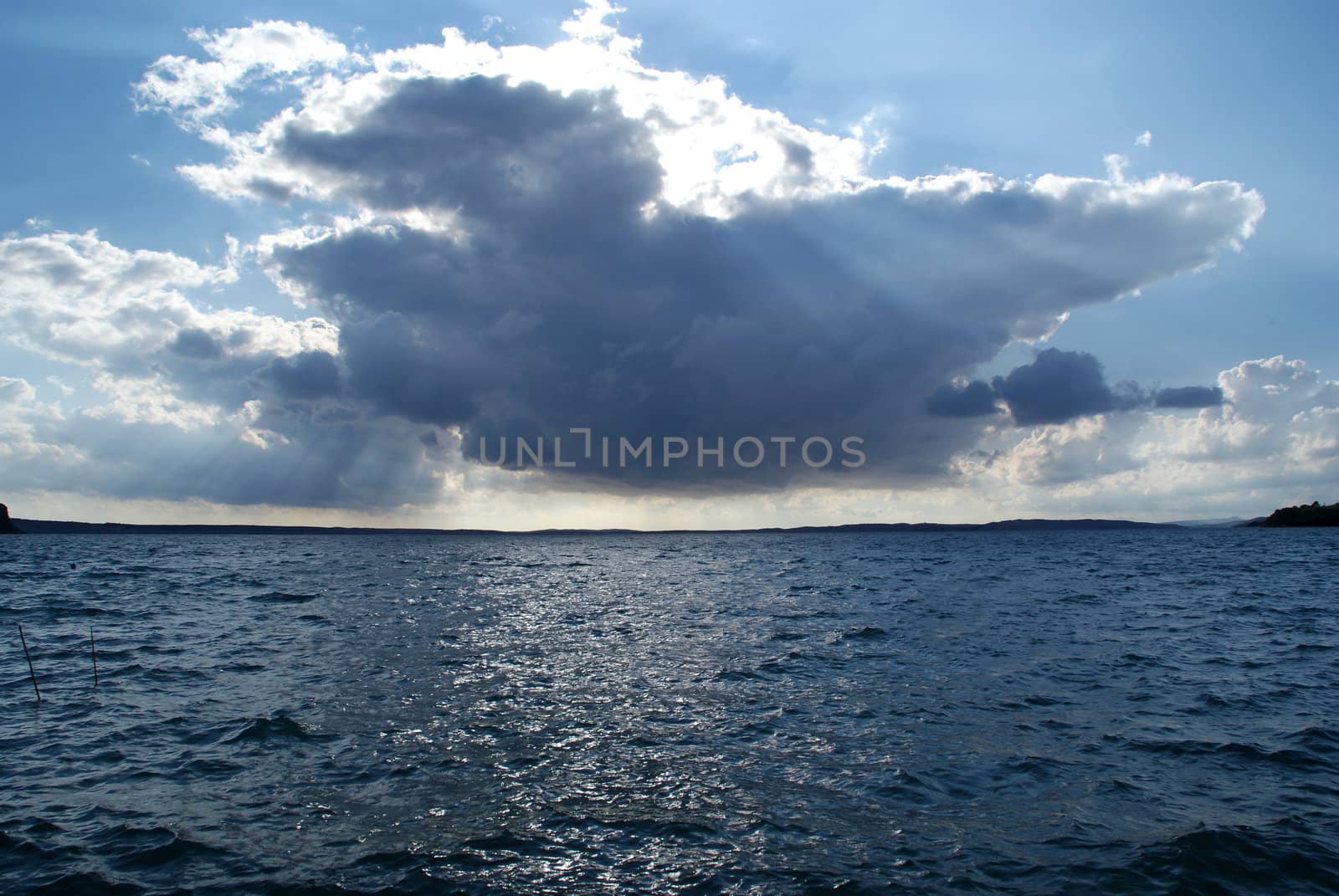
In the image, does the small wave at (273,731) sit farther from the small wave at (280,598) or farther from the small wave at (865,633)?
the small wave at (280,598)

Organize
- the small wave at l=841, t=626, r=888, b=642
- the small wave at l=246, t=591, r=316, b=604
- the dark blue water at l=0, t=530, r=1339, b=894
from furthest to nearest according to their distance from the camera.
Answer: the small wave at l=246, t=591, r=316, b=604 → the small wave at l=841, t=626, r=888, b=642 → the dark blue water at l=0, t=530, r=1339, b=894

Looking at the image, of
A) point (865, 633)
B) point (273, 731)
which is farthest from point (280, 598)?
point (865, 633)

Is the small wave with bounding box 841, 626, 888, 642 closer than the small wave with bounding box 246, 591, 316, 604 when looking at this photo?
Yes

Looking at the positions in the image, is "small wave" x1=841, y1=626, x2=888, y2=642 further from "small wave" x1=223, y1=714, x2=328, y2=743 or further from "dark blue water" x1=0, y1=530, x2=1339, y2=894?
"small wave" x1=223, y1=714, x2=328, y2=743

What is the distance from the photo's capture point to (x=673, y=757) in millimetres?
15914

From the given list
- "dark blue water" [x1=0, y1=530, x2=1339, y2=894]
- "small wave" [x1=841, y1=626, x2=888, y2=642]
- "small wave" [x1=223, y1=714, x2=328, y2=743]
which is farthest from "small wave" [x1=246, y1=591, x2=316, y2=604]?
"small wave" [x1=841, y1=626, x2=888, y2=642]

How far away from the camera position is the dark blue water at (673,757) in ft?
36.3

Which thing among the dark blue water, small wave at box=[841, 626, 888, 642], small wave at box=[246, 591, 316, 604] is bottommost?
small wave at box=[246, 591, 316, 604]

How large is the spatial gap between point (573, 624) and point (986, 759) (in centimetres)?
2363

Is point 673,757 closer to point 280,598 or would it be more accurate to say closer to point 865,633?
point 865,633

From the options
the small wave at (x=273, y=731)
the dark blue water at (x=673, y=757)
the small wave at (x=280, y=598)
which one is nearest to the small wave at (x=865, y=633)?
the dark blue water at (x=673, y=757)

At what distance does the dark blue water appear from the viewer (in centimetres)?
1108

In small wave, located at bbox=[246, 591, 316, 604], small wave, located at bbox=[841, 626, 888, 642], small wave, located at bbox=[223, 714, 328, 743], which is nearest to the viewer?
small wave, located at bbox=[223, 714, 328, 743]

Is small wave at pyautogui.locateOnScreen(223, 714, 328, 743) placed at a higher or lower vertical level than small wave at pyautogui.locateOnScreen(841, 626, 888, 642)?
higher
